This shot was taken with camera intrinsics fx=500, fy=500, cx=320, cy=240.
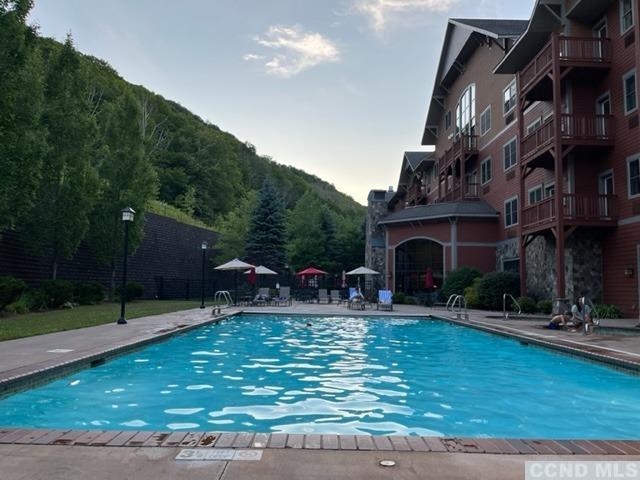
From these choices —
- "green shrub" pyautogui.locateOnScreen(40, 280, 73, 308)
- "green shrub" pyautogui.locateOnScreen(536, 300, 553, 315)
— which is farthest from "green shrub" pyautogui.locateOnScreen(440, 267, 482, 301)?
"green shrub" pyautogui.locateOnScreen(40, 280, 73, 308)

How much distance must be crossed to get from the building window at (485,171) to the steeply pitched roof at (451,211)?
1.27 metres

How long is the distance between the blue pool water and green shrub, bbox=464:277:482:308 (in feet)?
35.8

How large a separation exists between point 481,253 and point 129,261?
18822mm

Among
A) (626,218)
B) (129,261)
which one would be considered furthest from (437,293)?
(129,261)

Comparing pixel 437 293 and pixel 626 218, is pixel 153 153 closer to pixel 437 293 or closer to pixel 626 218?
pixel 437 293

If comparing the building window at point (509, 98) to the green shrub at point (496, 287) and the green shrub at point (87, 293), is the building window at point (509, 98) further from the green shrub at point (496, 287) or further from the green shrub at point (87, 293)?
the green shrub at point (87, 293)

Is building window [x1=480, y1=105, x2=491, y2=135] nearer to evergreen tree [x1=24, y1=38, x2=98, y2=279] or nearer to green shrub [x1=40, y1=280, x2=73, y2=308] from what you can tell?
evergreen tree [x1=24, y1=38, x2=98, y2=279]

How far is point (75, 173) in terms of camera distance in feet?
66.4

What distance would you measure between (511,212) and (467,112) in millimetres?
8745

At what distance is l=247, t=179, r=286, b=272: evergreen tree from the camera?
119 feet

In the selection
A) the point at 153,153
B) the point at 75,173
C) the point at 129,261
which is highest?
the point at 153,153

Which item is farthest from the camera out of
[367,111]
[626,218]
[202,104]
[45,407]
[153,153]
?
[202,104]

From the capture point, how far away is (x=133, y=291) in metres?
25.8

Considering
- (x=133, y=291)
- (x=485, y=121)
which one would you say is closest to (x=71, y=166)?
(x=133, y=291)
